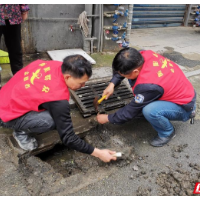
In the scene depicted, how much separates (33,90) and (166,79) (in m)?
1.27

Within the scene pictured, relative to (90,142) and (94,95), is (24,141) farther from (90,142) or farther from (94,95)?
(94,95)

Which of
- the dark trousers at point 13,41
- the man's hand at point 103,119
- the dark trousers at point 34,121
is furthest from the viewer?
the dark trousers at point 13,41

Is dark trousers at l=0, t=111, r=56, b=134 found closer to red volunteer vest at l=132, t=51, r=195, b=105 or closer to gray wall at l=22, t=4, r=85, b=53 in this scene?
red volunteer vest at l=132, t=51, r=195, b=105

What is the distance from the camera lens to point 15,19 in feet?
8.54

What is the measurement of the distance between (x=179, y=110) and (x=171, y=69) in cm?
45

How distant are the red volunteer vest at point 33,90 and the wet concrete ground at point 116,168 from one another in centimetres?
52

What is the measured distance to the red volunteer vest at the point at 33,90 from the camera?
171 centimetres

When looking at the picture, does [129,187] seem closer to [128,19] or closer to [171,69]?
[171,69]

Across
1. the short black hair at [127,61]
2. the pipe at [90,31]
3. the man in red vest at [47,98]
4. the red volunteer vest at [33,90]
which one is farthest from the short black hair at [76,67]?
the pipe at [90,31]

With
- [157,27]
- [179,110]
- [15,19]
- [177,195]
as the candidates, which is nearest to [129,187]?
[177,195]

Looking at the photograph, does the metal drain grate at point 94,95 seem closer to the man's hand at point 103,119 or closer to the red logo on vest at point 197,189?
the man's hand at point 103,119

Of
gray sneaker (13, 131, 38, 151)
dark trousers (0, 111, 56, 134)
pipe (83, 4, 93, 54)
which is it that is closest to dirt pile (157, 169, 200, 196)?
dark trousers (0, 111, 56, 134)

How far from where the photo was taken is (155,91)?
81.0 inches

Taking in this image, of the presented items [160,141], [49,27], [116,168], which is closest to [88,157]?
[116,168]
